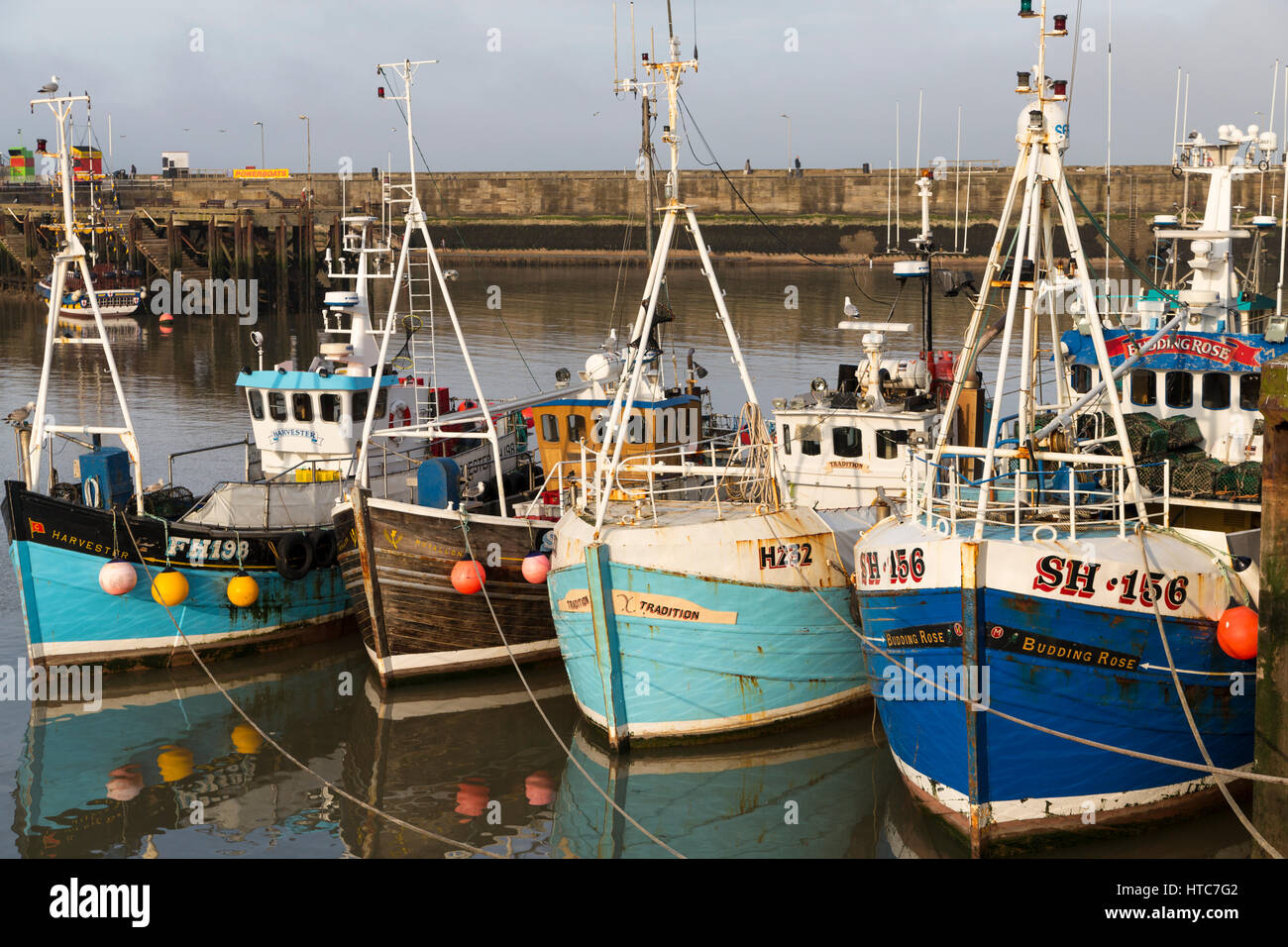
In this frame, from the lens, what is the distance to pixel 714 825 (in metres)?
12.9

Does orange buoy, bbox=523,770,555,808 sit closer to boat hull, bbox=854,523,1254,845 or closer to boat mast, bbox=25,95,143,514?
boat hull, bbox=854,523,1254,845

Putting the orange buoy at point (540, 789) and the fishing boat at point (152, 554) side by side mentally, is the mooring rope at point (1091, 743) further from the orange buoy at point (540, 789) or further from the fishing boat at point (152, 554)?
the fishing boat at point (152, 554)

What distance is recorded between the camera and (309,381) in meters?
19.0

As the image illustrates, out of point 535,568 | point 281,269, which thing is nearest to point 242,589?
point 535,568

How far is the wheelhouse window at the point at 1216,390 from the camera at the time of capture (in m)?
15.2

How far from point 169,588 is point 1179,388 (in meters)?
11.4

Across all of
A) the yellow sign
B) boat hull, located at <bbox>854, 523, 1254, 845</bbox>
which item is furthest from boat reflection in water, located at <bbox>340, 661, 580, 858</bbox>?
boat hull, located at <bbox>854, 523, 1254, 845</bbox>

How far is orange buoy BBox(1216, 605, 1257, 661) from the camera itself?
36.6ft

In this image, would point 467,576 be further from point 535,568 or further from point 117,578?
point 117,578

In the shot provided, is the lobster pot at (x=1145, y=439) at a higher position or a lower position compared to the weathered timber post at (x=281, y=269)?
lower

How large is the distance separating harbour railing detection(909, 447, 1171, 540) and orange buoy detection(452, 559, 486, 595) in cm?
496

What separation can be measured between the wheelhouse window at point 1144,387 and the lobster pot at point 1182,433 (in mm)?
597

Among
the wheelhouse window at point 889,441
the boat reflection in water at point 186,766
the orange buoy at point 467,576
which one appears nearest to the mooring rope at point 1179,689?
the wheelhouse window at point 889,441
